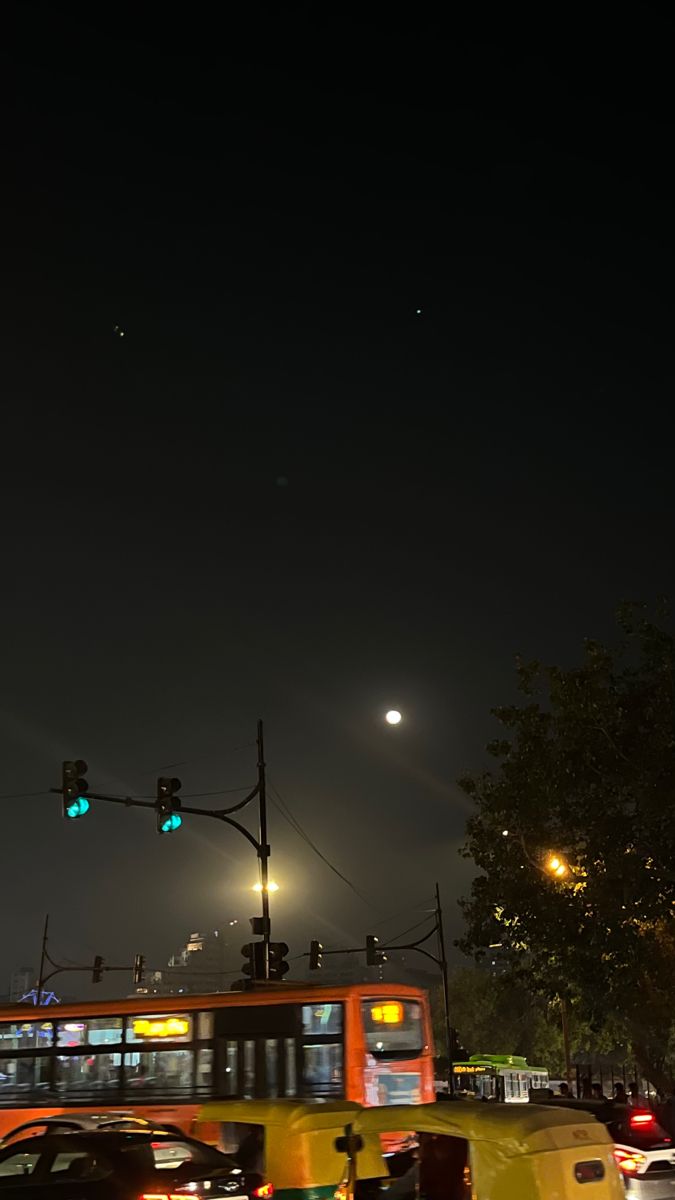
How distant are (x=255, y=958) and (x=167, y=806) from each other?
423 centimetres

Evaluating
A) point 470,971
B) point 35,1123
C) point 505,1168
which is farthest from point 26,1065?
point 470,971

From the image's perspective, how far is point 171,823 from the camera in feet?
65.9

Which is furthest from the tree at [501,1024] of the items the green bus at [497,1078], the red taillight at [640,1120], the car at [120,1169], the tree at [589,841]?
the car at [120,1169]

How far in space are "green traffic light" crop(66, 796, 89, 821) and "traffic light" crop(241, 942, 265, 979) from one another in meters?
4.98

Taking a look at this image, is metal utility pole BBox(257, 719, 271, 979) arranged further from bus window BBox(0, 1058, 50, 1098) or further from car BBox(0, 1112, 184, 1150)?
car BBox(0, 1112, 184, 1150)

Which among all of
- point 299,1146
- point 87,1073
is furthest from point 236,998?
point 299,1146

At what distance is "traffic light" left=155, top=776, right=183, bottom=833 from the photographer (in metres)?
20.1

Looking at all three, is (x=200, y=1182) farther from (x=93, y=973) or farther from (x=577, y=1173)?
(x=93, y=973)

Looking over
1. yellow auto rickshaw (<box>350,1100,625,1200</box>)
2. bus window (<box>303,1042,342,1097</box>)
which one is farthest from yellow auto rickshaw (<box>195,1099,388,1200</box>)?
bus window (<box>303,1042,342,1097</box>)

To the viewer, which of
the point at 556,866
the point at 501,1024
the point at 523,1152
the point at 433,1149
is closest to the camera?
the point at 523,1152

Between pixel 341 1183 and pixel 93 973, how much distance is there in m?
39.3

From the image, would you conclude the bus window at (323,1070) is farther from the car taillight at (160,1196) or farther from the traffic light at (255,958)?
the car taillight at (160,1196)

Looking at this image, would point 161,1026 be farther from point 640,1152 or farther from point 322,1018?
point 640,1152

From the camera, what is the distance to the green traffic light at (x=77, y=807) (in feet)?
62.8
